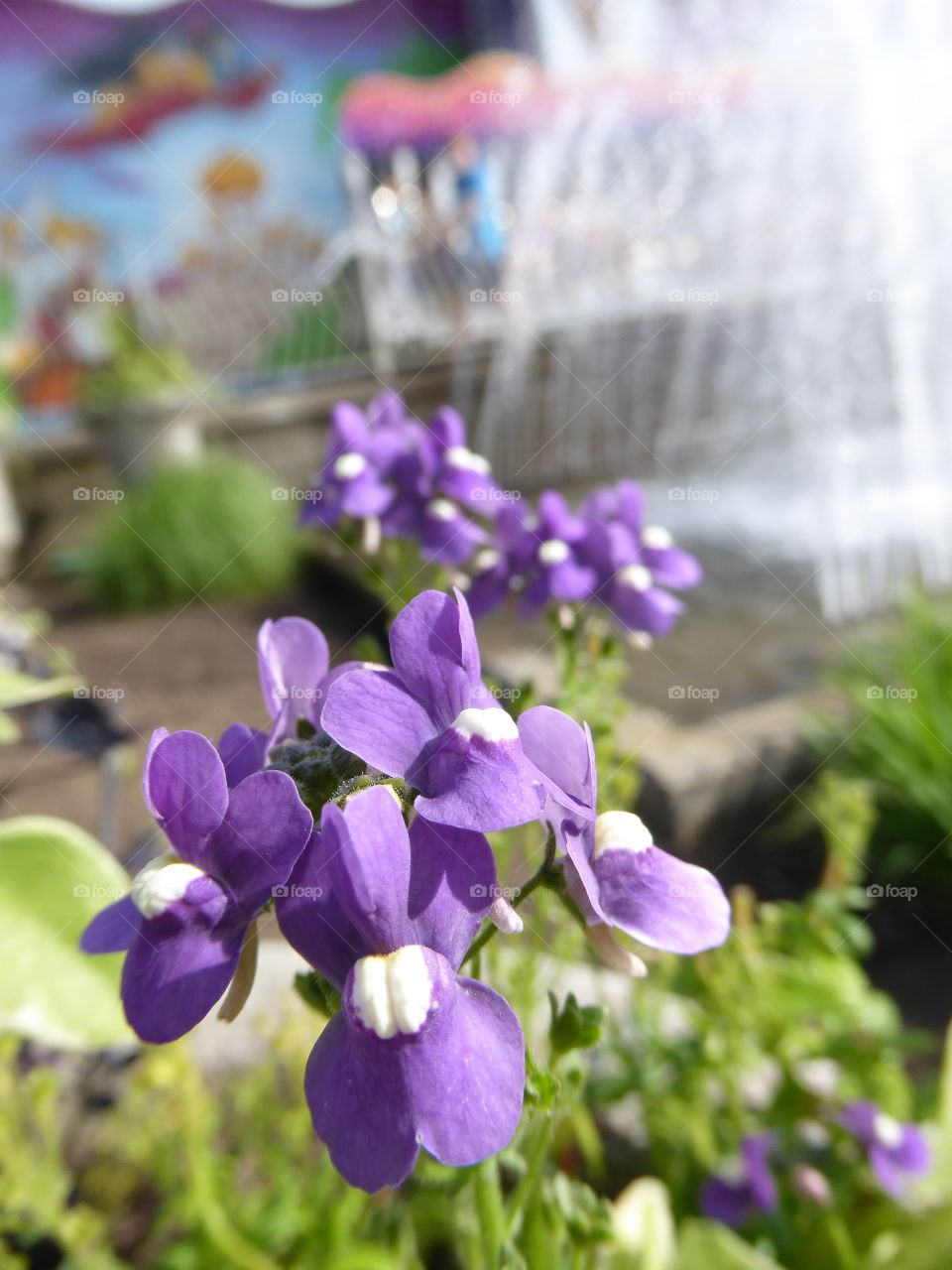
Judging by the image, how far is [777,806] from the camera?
86.9 inches

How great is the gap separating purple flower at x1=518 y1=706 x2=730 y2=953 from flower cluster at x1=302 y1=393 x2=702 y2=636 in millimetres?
505

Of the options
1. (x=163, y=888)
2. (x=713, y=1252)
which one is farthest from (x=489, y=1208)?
(x=713, y=1252)

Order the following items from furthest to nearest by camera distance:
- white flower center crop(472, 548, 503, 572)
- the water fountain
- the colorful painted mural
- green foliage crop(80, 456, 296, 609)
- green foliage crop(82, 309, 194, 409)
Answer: the colorful painted mural
green foliage crop(82, 309, 194, 409)
green foliage crop(80, 456, 296, 609)
the water fountain
white flower center crop(472, 548, 503, 572)

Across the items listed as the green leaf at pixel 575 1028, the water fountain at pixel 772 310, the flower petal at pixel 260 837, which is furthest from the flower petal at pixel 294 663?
the water fountain at pixel 772 310

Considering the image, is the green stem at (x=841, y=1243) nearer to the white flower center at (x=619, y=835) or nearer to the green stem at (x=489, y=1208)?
the green stem at (x=489, y=1208)

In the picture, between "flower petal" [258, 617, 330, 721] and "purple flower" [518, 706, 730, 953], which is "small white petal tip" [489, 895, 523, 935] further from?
"flower petal" [258, 617, 330, 721]

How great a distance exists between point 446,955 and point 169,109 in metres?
9.38

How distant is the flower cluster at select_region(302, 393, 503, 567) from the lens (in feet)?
3.47

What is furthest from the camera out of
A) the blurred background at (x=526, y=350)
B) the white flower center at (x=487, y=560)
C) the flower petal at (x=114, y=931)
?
the blurred background at (x=526, y=350)

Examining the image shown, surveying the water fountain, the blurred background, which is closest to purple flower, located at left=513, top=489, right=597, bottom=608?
the blurred background

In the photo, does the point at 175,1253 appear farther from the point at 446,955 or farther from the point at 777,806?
the point at 777,806

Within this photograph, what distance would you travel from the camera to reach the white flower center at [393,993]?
1.34ft

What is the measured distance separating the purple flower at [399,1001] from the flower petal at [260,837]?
1 centimetres

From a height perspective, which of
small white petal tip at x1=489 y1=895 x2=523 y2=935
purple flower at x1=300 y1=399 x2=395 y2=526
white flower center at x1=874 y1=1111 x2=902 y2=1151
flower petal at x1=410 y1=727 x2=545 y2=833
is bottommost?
white flower center at x1=874 y1=1111 x2=902 y2=1151
